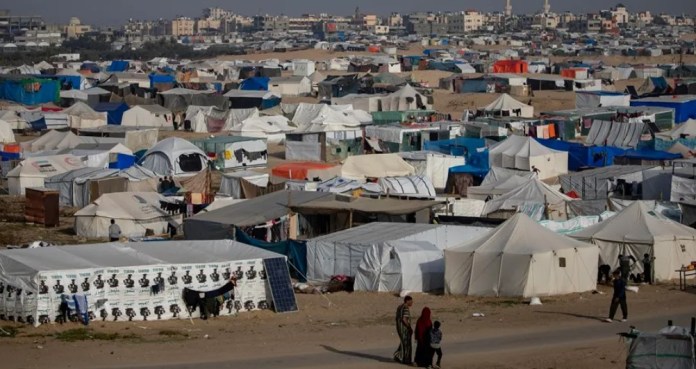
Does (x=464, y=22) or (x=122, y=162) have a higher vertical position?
(x=122, y=162)

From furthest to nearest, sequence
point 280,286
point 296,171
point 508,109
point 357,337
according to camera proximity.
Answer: point 508,109, point 296,171, point 280,286, point 357,337

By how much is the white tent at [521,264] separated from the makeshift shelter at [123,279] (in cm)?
241

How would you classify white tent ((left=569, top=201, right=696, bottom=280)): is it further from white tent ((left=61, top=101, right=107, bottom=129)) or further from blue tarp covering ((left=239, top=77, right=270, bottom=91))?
blue tarp covering ((left=239, top=77, right=270, bottom=91))

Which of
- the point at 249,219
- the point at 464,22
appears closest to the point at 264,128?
the point at 249,219

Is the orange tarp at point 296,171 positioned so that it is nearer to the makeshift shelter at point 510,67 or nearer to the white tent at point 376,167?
the white tent at point 376,167

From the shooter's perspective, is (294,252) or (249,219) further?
(249,219)

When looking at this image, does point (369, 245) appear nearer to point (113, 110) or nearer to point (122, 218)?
point (122, 218)

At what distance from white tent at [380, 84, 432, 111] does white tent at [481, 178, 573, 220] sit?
2344 centimetres

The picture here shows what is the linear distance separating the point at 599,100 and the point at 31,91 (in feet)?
75.3

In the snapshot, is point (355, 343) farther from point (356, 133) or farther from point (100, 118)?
point (100, 118)

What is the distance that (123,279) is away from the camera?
1531cm

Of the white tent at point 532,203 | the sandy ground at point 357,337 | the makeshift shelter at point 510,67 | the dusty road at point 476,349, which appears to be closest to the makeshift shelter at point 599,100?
the white tent at point 532,203

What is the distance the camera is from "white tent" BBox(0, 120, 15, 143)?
37706mm

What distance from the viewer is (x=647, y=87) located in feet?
175
